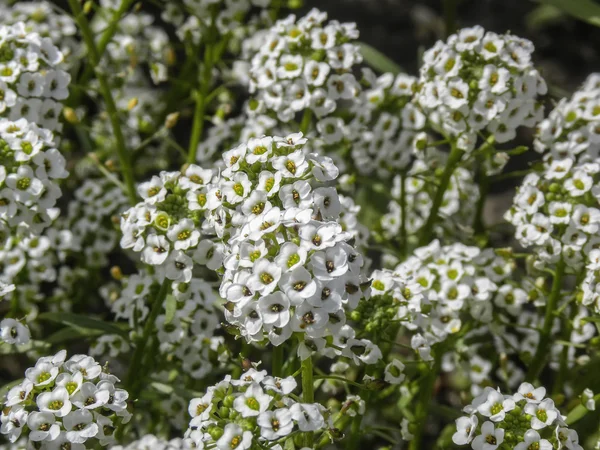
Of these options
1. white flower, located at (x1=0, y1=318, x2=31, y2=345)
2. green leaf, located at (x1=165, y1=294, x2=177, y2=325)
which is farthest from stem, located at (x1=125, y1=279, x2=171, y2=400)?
white flower, located at (x1=0, y1=318, x2=31, y2=345)

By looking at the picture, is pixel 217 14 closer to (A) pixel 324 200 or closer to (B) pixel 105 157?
(B) pixel 105 157

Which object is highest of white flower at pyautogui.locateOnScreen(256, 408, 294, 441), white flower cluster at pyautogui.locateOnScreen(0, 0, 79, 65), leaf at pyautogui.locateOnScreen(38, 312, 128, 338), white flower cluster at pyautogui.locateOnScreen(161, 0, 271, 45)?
white flower cluster at pyautogui.locateOnScreen(161, 0, 271, 45)

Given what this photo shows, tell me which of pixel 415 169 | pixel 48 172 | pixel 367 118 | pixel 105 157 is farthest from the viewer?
pixel 105 157

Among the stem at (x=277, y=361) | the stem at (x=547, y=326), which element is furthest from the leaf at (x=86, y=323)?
the stem at (x=547, y=326)

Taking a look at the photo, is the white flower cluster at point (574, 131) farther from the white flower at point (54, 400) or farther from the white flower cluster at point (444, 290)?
the white flower at point (54, 400)

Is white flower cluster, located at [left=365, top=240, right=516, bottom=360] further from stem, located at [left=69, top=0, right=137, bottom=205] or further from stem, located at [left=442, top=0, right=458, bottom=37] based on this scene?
stem, located at [left=442, top=0, right=458, bottom=37]

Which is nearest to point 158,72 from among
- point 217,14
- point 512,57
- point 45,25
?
point 217,14
